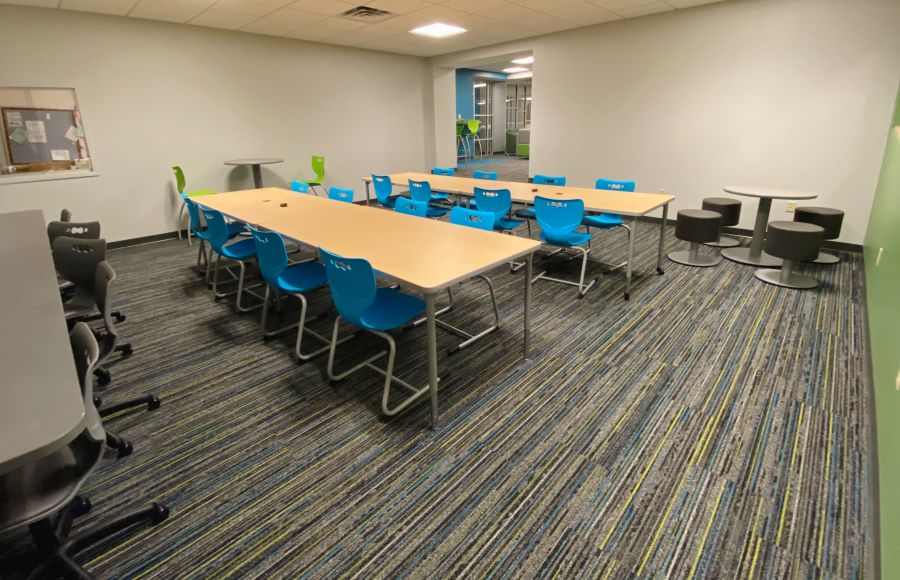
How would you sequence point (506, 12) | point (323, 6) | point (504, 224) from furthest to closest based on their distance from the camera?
point (506, 12)
point (323, 6)
point (504, 224)

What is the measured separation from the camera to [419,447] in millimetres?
2066

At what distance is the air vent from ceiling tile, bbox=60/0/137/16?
2222 mm

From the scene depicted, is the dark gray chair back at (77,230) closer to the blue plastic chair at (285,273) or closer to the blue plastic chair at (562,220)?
the blue plastic chair at (285,273)

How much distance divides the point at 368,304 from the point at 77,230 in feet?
8.52

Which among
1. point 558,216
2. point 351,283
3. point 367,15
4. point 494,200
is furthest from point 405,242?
point 367,15

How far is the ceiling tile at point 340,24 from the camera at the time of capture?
18.1 ft

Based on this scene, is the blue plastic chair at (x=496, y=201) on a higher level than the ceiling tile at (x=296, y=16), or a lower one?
lower

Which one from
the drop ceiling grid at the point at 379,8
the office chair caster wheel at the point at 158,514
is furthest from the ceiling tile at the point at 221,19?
the office chair caster wheel at the point at 158,514

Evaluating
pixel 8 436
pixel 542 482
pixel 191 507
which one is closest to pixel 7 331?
pixel 8 436

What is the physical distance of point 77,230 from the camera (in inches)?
125

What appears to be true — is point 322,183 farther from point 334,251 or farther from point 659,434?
point 659,434

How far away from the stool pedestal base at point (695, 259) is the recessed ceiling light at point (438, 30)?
4.35 meters

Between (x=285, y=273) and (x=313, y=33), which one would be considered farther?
(x=313, y=33)

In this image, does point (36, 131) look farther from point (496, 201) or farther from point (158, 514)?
point (158, 514)
